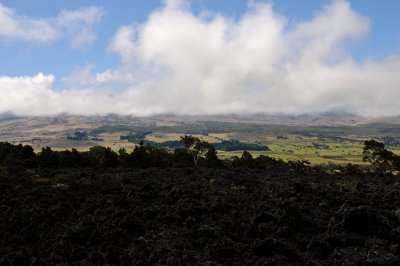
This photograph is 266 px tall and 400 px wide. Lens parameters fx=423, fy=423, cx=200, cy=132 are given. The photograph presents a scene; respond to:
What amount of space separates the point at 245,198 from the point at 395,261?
13957 mm

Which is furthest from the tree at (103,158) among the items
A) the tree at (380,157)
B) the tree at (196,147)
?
the tree at (380,157)

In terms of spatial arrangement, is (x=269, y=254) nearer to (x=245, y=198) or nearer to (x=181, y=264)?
(x=181, y=264)

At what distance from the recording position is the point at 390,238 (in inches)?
768

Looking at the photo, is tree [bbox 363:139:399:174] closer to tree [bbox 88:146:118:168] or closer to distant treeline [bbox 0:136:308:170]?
distant treeline [bbox 0:136:308:170]

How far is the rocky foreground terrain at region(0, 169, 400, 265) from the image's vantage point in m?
16.8

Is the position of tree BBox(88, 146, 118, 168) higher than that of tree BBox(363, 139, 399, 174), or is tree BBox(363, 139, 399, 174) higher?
tree BBox(88, 146, 118, 168)

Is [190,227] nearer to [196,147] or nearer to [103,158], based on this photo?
[103,158]

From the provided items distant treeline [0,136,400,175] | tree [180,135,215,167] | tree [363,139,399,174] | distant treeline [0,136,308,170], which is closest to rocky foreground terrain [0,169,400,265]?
distant treeline [0,136,400,175]

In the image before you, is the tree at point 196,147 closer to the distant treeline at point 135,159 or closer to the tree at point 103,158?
the distant treeline at point 135,159

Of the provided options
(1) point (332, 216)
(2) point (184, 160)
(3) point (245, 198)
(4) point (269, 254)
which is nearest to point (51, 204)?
(3) point (245, 198)

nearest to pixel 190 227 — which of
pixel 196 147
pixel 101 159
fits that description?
pixel 101 159

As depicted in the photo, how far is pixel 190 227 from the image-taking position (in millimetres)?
21609

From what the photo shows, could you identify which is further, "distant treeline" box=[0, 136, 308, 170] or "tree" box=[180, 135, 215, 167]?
"tree" box=[180, 135, 215, 167]

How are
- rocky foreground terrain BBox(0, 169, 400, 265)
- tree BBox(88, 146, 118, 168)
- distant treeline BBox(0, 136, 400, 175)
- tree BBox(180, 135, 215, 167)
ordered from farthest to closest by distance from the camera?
1. tree BBox(180, 135, 215, 167)
2. tree BBox(88, 146, 118, 168)
3. distant treeline BBox(0, 136, 400, 175)
4. rocky foreground terrain BBox(0, 169, 400, 265)
